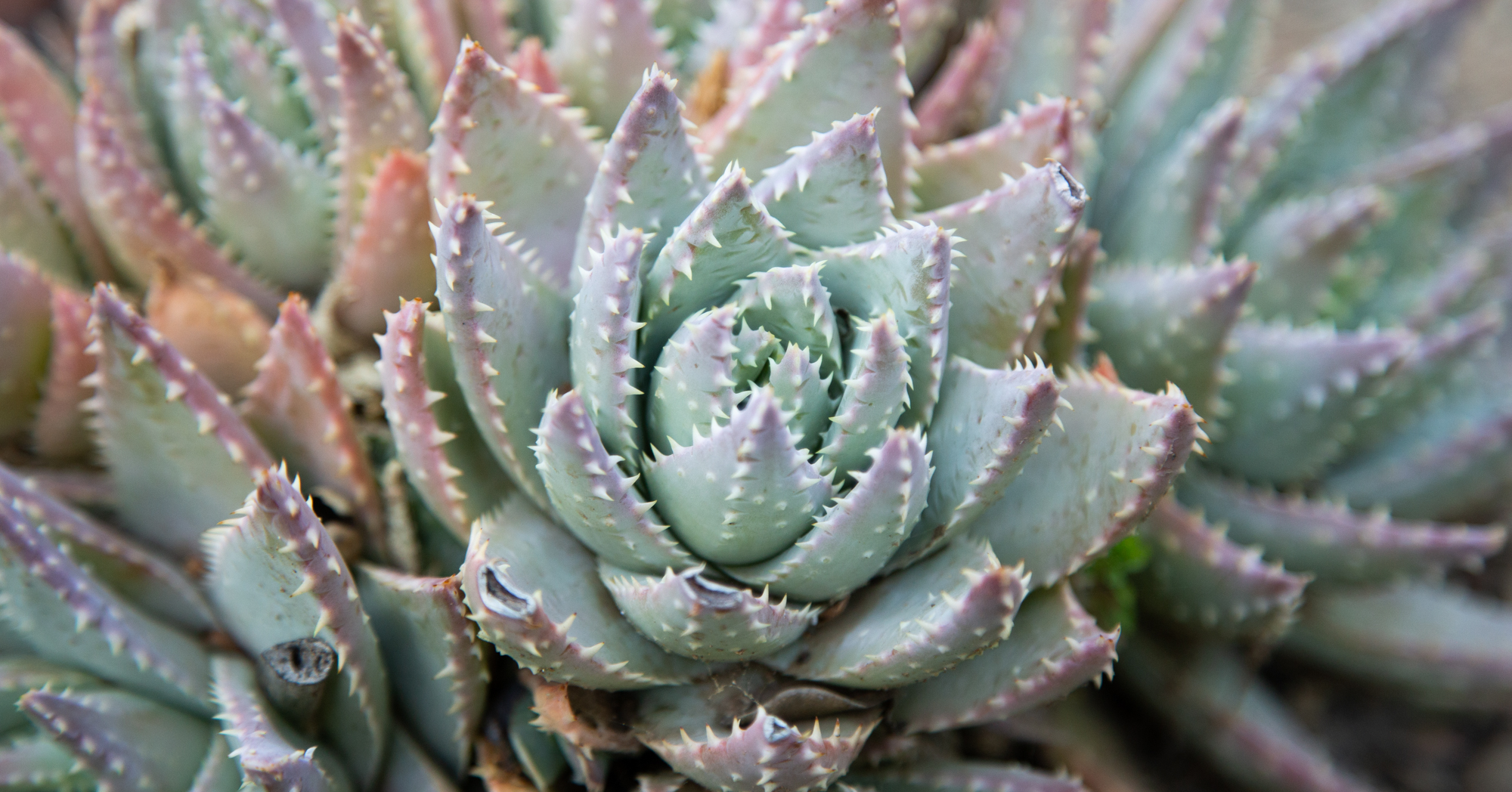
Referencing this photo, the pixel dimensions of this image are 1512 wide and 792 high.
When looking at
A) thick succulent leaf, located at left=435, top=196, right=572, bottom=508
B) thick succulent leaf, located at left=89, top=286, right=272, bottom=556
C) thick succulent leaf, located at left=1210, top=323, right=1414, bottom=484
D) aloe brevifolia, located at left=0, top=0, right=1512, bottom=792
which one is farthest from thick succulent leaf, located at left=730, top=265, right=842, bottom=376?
thick succulent leaf, located at left=1210, top=323, right=1414, bottom=484

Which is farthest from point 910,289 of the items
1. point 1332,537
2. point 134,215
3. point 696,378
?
point 134,215

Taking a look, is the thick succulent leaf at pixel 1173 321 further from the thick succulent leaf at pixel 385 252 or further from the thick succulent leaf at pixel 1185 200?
the thick succulent leaf at pixel 385 252

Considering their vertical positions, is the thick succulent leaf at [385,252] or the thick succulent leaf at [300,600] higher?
the thick succulent leaf at [385,252]

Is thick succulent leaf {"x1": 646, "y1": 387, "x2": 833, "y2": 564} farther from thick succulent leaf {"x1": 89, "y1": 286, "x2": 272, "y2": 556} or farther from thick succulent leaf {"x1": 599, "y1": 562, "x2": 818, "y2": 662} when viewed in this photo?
thick succulent leaf {"x1": 89, "y1": 286, "x2": 272, "y2": 556}

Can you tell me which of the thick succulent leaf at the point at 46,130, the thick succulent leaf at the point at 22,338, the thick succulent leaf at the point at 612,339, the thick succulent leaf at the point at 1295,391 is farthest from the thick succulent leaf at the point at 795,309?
the thick succulent leaf at the point at 46,130

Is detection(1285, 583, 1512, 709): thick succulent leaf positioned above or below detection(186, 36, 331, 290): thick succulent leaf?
below

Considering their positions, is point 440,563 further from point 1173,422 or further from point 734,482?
point 1173,422
